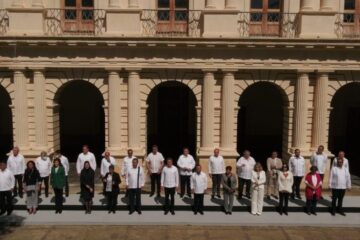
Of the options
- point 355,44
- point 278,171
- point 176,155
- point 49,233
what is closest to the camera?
point 49,233

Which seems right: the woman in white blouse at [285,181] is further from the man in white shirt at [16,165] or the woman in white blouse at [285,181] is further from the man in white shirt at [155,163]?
the man in white shirt at [16,165]

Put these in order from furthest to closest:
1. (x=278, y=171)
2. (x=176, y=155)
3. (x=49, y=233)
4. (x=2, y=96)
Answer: (x=2, y=96) < (x=176, y=155) < (x=278, y=171) < (x=49, y=233)

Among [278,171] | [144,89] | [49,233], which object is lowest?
[49,233]

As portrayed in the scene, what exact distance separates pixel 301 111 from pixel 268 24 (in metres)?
3.77

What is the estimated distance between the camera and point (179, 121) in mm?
23359

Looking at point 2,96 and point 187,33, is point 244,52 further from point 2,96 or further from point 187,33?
point 2,96

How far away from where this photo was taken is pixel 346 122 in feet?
74.6

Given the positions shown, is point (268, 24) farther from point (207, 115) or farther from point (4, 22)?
point (4, 22)

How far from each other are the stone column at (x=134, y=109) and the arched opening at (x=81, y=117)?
7097 mm

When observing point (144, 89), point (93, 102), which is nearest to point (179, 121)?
point (93, 102)

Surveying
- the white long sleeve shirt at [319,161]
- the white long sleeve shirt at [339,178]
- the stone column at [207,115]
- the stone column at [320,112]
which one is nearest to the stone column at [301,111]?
the stone column at [320,112]

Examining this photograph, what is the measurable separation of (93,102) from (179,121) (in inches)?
199

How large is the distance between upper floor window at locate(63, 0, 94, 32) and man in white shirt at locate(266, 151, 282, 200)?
28.7 ft

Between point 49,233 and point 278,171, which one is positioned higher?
point 278,171
